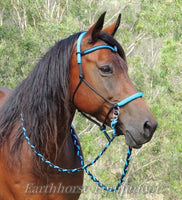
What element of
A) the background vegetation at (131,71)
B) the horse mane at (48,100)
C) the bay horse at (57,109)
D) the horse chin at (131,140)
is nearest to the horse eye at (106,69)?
the bay horse at (57,109)

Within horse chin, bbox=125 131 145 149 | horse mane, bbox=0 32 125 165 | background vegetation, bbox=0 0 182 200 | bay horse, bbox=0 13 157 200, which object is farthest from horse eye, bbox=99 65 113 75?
background vegetation, bbox=0 0 182 200

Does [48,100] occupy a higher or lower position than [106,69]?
lower

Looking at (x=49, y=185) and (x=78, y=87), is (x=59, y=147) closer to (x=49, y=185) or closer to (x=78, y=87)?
(x=49, y=185)

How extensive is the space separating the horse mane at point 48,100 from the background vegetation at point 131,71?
5454 mm

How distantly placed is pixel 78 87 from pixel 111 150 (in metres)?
8.26

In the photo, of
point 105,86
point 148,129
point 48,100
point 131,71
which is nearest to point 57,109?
point 48,100

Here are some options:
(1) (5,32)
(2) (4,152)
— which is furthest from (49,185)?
(1) (5,32)

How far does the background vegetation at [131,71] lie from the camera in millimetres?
9164

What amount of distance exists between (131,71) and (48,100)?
9.49 m

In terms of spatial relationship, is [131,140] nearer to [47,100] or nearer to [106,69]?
[106,69]

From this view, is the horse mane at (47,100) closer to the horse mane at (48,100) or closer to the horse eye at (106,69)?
the horse mane at (48,100)

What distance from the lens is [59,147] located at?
308 cm

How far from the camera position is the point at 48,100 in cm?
294

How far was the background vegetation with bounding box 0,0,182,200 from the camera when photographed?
9.16 meters
